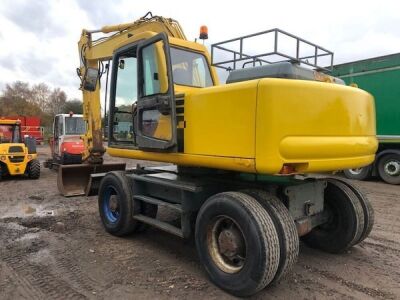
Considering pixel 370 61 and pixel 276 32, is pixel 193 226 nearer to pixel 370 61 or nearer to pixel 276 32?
pixel 276 32

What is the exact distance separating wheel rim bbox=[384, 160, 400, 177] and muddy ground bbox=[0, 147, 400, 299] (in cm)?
450

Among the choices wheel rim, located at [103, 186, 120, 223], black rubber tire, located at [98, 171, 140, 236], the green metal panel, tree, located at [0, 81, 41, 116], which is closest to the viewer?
black rubber tire, located at [98, 171, 140, 236]

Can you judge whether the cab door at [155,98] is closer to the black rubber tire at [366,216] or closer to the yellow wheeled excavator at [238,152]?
the yellow wheeled excavator at [238,152]

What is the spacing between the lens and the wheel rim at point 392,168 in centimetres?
1033

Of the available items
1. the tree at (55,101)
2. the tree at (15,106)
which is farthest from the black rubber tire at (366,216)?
the tree at (55,101)

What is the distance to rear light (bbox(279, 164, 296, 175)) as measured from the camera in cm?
338

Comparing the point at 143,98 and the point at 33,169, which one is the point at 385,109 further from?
the point at 33,169

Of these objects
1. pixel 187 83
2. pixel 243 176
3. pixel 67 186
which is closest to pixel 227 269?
pixel 243 176

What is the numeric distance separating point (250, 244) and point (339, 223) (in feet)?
5.97

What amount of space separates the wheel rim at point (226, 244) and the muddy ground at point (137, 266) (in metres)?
0.27

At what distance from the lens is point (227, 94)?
369 centimetres

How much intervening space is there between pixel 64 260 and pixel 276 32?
3494mm

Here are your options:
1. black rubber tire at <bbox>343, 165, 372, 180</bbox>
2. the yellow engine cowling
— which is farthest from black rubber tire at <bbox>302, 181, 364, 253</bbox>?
black rubber tire at <bbox>343, 165, 372, 180</bbox>

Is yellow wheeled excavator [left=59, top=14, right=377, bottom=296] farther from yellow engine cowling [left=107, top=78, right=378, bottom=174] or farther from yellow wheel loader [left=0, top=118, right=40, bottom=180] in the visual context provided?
yellow wheel loader [left=0, top=118, right=40, bottom=180]
